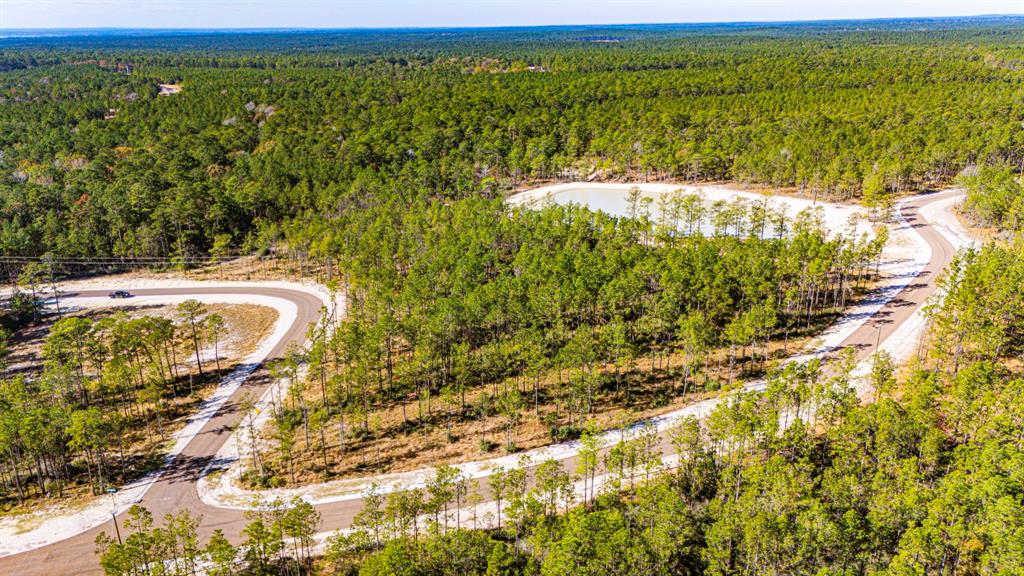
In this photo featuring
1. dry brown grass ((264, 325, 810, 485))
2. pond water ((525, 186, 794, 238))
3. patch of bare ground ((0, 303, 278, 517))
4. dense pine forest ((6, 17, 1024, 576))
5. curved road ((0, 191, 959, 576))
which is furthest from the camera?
pond water ((525, 186, 794, 238))

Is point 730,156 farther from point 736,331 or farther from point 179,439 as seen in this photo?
point 179,439

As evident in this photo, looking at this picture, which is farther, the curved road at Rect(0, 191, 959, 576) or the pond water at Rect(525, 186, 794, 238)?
the pond water at Rect(525, 186, 794, 238)

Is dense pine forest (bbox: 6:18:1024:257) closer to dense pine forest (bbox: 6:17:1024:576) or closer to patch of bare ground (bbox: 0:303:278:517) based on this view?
dense pine forest (bbox: 6:17:1024:576)

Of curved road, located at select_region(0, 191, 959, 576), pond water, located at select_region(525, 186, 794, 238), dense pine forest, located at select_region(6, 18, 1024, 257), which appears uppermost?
dense pine forest, located at select_region(6, 18, 1024, 257)

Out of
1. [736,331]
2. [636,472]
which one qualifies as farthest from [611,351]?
[636,472]

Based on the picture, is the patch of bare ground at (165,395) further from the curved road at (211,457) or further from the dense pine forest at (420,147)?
the dense pine forest at (420,147)

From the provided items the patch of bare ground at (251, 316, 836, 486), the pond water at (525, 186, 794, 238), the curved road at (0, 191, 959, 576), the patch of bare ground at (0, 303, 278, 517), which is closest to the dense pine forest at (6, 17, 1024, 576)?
the patch of bare ground at (251, 316, 836, 486)

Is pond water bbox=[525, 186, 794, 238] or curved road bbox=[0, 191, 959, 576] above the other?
pond water bbox=[525, 186, 794, 238]
